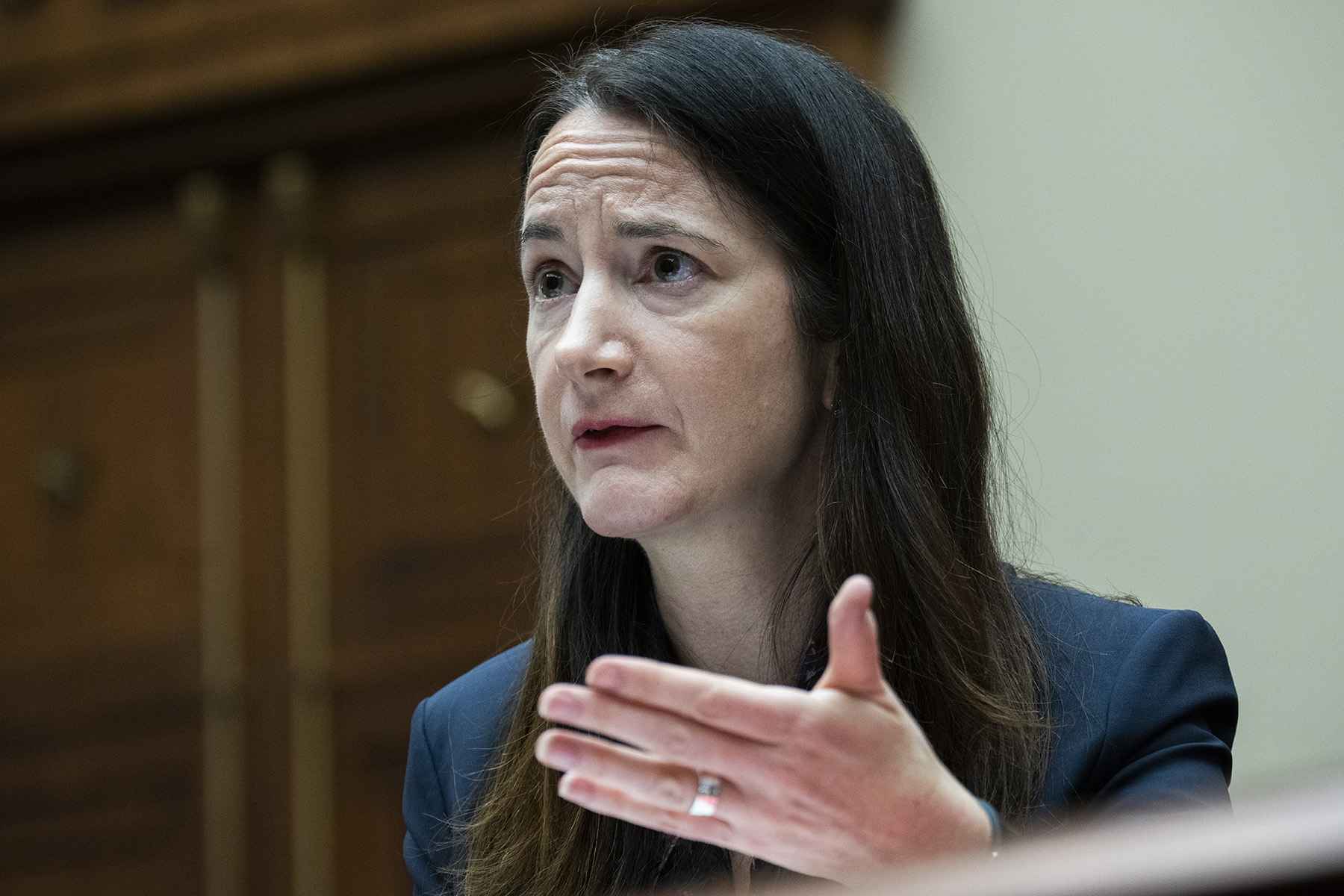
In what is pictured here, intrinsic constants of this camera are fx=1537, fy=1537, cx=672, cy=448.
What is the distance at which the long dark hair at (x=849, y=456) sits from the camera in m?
1.45

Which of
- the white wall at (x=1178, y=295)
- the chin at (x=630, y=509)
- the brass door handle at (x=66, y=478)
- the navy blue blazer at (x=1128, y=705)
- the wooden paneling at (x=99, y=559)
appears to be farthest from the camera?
the brass door handle at (x=66, y=478)

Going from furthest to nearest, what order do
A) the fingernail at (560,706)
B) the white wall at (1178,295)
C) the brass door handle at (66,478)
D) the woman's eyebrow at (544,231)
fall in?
the brass door handle at (66,478) → the white wall at (1178,295) → the woman's eyebrow at (544,231) → the fingernail at (560,706)

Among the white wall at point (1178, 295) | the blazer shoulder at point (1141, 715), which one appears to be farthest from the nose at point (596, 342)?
the white wall at point (1178, 295)

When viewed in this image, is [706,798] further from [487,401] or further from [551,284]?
[487,401]

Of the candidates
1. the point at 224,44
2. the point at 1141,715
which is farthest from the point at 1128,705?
the point at 224,44

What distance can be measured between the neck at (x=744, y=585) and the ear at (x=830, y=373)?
4.4 inches

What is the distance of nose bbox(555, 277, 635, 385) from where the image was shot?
1488mm

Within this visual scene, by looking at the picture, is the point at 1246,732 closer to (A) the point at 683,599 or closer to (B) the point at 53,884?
(A) the point at 683,599

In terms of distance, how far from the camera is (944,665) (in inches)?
55.9

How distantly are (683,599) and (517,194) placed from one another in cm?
58

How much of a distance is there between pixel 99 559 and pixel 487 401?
0.93m

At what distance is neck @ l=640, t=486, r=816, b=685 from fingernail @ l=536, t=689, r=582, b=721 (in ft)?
1.97

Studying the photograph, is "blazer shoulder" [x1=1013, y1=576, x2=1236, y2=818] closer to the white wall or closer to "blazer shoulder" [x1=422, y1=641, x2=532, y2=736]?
"blazer shoulder" [x1=422, y1=641, x2=532, y2=736]

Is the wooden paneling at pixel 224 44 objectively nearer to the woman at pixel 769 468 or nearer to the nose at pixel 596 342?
the woman at pixel 769 468
